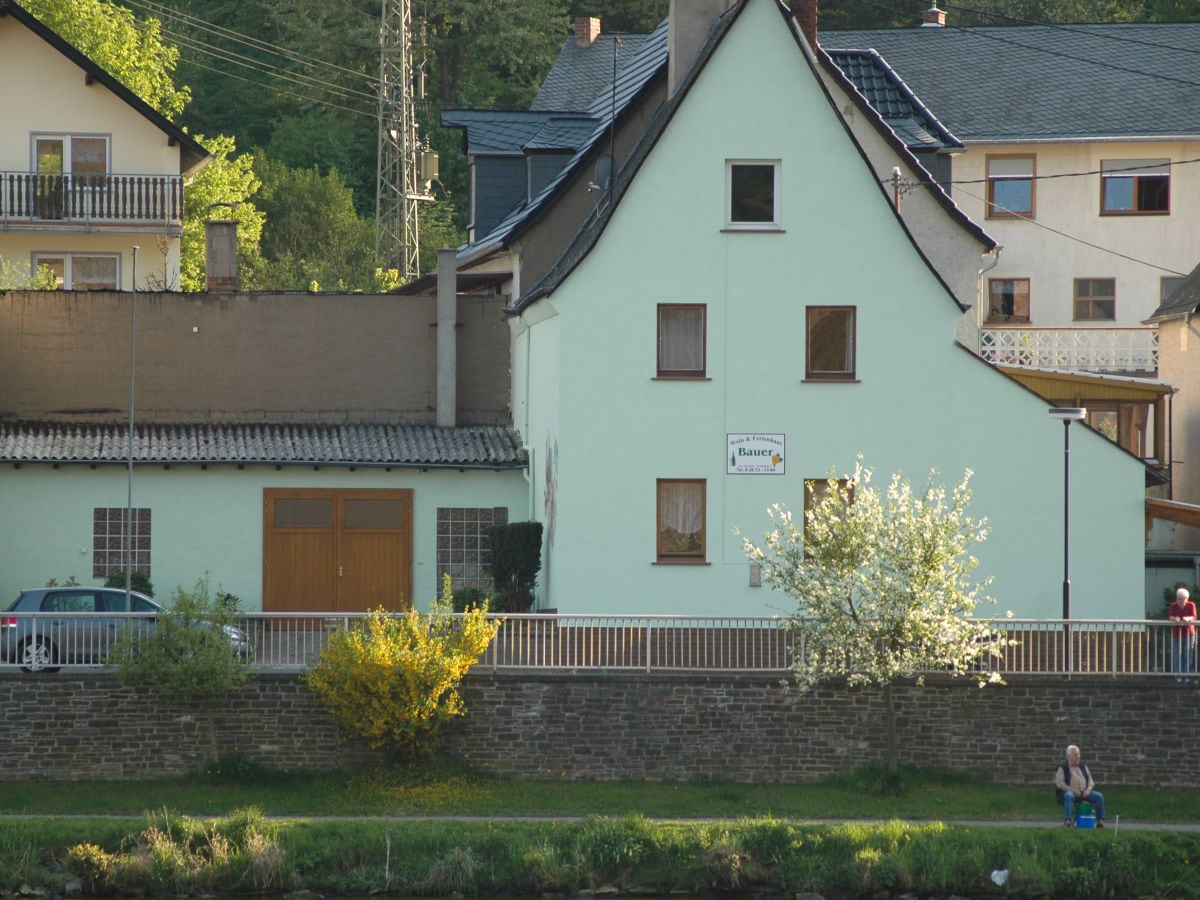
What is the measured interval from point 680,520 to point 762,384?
259cm

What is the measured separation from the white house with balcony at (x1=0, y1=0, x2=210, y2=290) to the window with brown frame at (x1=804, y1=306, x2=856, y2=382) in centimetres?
2094

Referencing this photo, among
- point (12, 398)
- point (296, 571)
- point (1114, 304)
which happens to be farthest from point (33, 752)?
point (1114, 304)

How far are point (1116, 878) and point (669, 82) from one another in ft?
53.6

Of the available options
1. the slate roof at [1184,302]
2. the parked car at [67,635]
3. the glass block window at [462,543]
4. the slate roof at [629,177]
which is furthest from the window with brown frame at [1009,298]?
the parked car at [67,635]

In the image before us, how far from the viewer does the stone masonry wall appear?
2623cm

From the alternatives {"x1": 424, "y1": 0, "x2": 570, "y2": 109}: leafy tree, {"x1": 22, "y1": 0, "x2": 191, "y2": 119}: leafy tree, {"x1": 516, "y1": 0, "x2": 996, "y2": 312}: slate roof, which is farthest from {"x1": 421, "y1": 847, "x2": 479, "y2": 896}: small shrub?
{"x1": 424, "y1": 0, "x2": 570, "y2": 109}: leafy tree

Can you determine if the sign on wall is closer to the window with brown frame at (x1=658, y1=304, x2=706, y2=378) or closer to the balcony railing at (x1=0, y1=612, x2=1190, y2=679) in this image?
the window with brown frame at (x1=658, y1=304, x2=706, y2=378)

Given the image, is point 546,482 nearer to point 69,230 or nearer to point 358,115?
point 69,230

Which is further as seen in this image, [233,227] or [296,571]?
[233,227]

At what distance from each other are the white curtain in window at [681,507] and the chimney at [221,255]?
12330mm

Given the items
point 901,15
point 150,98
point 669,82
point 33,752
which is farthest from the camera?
point 901,15

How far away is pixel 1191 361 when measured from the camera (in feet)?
131

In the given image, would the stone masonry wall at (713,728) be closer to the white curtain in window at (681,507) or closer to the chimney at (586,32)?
the white curtain in window at (681,507)

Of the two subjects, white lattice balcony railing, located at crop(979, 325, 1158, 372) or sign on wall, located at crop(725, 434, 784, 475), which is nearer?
sign on wall, located at crop(725, 434, 784, 475)
